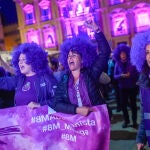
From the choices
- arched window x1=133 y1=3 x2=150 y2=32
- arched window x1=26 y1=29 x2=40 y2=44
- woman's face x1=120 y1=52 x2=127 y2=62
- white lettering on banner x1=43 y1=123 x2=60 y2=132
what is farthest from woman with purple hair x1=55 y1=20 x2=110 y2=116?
arched window x1=26 y1=29 x2=40 y2=44

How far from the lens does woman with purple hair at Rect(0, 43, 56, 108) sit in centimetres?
415

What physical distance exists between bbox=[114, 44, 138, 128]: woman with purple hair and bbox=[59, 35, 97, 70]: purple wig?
410 cm

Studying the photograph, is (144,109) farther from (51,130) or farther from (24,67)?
(24,67)

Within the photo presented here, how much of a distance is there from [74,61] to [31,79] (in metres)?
0.84

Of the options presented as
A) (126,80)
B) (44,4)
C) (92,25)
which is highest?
(44,4)

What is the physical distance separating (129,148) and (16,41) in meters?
48.1

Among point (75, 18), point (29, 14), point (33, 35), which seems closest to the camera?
point (75, 18)

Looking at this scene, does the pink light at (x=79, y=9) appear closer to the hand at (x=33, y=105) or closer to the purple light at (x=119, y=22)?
the purple light at (x=119, y=22)

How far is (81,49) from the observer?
369cm

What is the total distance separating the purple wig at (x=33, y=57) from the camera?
14.2ft

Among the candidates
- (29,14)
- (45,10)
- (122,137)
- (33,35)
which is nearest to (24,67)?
(122,137)

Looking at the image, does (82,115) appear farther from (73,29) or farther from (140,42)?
(73,29)

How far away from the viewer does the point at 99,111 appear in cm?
344

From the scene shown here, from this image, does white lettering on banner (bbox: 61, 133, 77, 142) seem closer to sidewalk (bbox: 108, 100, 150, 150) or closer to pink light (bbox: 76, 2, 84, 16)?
sidewalk (bbox: 108, 100, 150, 150)
